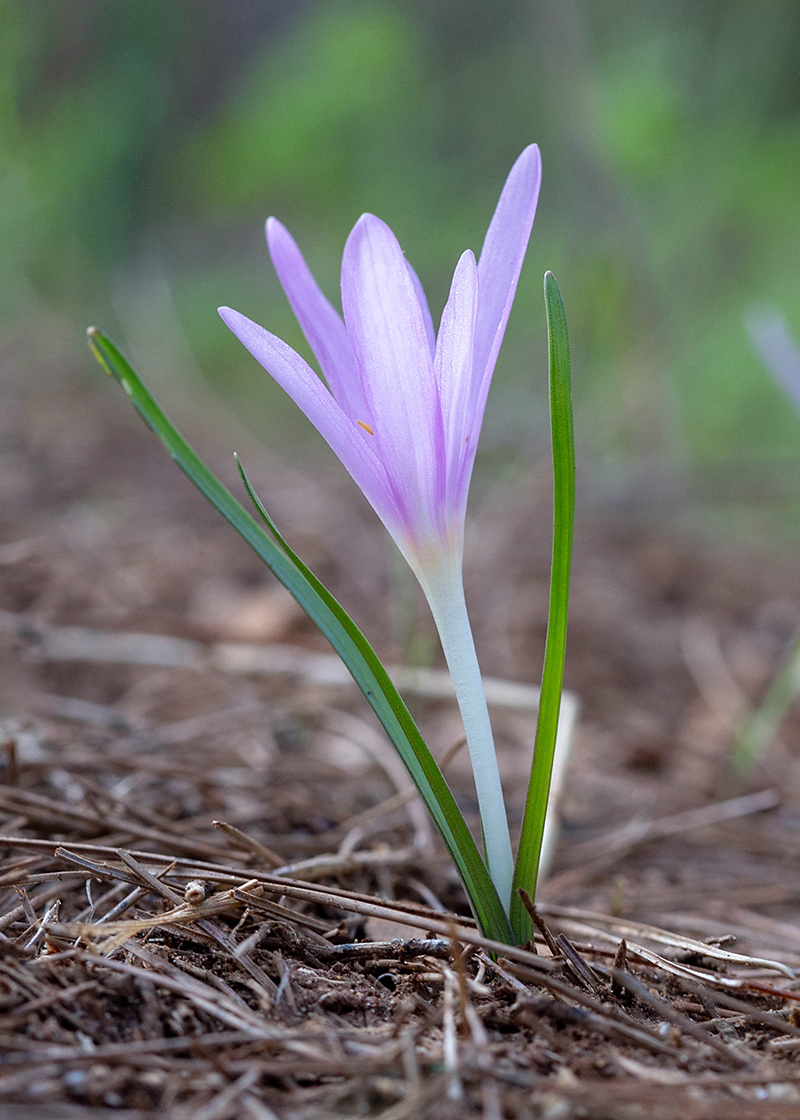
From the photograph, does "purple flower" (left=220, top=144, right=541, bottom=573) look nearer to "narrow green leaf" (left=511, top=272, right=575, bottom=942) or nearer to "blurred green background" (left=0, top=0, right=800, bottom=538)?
"narrow green leaf" (left=511, top=272, right=575, bottom=942)

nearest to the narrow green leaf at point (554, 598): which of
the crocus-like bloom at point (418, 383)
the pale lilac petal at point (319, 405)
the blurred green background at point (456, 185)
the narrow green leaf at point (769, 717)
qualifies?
the crocus-like bloom at point (418, 383)

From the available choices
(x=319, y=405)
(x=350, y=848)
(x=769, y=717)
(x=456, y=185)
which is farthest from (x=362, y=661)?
(x=456, y=185)

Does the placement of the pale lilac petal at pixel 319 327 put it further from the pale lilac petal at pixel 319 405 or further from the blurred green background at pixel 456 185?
the blurred green background at pixel 456 185

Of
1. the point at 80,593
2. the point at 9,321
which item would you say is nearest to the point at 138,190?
the point at 9,321

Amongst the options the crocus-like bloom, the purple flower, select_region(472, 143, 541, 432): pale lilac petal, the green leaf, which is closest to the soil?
the green leaf

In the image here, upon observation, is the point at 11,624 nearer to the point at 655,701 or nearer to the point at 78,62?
the point at 655,701

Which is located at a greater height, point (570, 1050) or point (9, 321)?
point (9, 321)
